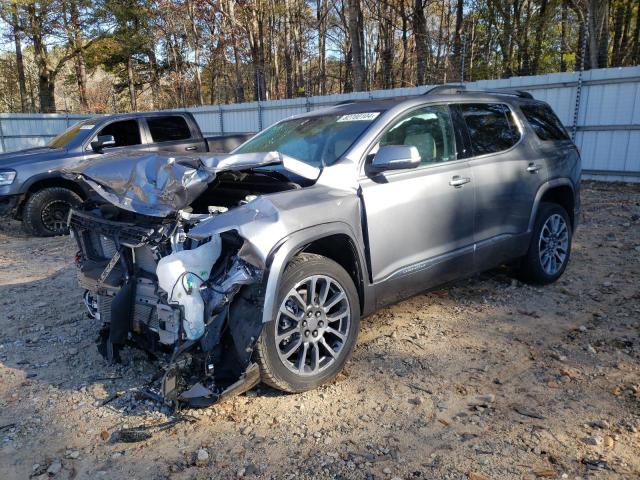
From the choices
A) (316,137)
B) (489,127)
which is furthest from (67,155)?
(489,127)

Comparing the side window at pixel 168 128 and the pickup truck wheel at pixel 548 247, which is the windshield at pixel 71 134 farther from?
the pickup truck wheel at pixel 548 247

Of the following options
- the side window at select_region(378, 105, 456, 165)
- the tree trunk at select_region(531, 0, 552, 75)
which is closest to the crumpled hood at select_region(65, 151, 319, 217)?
the side window at select_region(378, 105, 456, 165)

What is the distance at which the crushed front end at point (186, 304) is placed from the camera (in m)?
2.71

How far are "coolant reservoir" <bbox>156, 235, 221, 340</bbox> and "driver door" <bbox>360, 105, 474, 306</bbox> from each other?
1153 millimetres

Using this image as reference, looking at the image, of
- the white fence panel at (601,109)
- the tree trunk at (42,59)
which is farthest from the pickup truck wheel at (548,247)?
the tree trunk at (42,59)

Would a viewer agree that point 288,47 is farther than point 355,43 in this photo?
Yes

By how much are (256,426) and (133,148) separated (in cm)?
663

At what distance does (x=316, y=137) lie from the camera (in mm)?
4016

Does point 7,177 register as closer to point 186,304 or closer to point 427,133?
point 186,304

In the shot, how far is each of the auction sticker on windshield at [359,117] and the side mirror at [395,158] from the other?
0.51m

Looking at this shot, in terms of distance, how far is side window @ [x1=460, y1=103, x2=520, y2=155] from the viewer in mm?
4273

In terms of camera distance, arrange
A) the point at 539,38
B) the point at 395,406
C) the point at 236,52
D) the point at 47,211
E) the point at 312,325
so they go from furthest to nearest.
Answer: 1. the point at 236,52
2. the point at 539,38
3. the point at 47,211
4. the point at 312,325
5. the point at 395,406

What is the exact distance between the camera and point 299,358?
307 centimetres

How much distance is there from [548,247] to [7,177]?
7.53m
